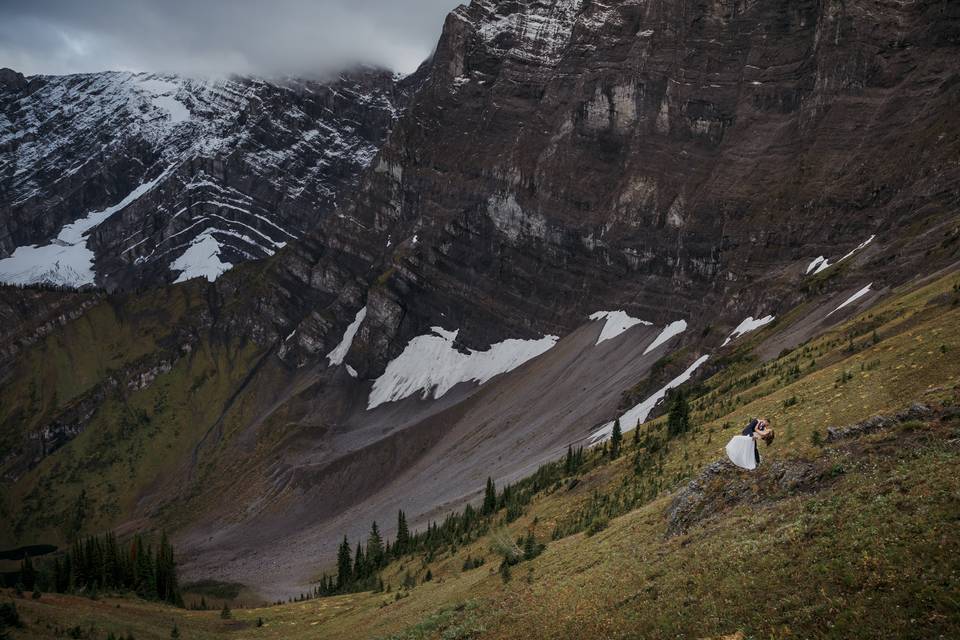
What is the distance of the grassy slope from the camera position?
18.5 m

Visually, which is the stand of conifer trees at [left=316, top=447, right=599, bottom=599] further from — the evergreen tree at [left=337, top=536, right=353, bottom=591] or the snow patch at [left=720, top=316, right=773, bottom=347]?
the snow patch at [left=720, top=316, right=773, bottom=347]

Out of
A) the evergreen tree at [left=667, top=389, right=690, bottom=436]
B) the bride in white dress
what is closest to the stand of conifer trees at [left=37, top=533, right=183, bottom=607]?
the evergreen tree at [left=667, top=389, right=690, bottom=436]

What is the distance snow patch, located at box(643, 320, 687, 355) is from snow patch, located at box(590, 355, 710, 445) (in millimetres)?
34195

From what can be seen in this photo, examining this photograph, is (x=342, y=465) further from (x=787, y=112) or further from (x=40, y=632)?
(x=40, y=632)

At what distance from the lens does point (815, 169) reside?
146 meters

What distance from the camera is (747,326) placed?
121 meters

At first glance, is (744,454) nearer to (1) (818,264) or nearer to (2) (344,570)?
(2) (344,570)

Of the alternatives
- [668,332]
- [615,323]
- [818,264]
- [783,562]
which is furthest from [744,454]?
[615,323]

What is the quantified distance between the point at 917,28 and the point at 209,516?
590 ft

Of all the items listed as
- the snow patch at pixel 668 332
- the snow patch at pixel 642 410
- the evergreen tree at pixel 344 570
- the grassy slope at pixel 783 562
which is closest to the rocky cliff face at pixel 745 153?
the snow patch at pixel 668 332

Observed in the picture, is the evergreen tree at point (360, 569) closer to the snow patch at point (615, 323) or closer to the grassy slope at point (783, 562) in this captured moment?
the grassy slope at point (783, 562)

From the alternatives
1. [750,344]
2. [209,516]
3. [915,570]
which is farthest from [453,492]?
[915,570]

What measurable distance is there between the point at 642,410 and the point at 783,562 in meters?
90.9

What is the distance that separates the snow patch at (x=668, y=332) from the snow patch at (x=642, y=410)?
34.2 meters
